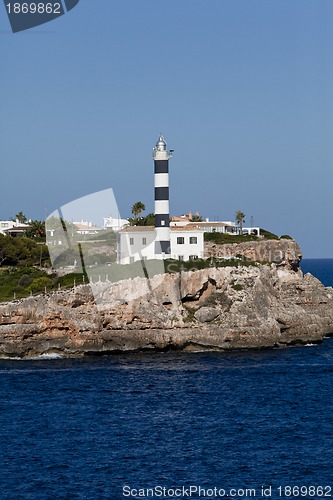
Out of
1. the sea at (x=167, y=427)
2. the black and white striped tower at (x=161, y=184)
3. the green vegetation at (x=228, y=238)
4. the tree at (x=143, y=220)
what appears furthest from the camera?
the tree at (x=143, y=220)

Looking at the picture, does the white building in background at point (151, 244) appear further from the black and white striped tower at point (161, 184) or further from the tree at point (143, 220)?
the tree at point (143, 220)

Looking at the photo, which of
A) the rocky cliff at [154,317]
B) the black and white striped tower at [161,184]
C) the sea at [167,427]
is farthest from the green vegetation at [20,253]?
the sea at [167,427]

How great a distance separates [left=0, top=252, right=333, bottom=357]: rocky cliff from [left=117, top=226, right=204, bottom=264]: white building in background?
9.35 m

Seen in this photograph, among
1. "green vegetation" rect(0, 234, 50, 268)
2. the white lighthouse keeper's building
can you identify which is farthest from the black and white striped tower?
"green vegetation" rect(0, 234, 50, 268)

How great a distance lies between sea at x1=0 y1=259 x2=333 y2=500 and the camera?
34.3 m

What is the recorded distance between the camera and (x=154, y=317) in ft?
207

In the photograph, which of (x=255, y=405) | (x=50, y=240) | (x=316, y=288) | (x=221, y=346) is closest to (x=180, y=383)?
(x=255, y=405)

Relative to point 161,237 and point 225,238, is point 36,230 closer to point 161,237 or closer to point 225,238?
point 225,238

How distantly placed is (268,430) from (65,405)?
11.0m

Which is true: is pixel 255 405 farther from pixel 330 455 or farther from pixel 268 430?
pixel 330 455

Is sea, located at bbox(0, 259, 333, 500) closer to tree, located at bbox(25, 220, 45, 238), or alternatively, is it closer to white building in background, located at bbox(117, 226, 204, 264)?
white building in background, located at bbox(117, 226, 204, 264)

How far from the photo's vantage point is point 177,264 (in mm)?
71000

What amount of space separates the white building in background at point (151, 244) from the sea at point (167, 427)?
14437 mm

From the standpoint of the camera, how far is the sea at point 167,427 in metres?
34.3
